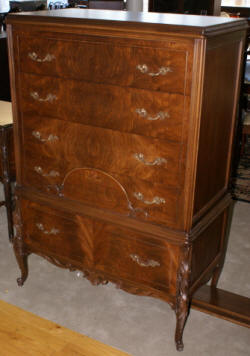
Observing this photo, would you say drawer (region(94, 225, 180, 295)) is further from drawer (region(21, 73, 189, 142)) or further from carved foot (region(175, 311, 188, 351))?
drawer (region(21, 73, 189, 142))

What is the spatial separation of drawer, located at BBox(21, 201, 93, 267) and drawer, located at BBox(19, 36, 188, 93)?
69 cm

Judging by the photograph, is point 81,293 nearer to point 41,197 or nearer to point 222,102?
point 41,197

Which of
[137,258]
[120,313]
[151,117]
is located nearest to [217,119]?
[151,117]

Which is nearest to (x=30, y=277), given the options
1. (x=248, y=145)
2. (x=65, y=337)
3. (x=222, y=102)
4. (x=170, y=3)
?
(x=65, y=337)

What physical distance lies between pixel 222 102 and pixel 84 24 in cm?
66

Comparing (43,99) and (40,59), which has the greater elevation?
(40,59)

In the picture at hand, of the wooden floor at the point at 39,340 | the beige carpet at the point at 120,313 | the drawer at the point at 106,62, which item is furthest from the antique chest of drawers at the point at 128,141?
the wooden floor at the point at 39,340

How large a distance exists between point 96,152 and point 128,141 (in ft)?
0.60

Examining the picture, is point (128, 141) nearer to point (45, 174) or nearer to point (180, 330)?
point (45, 174)

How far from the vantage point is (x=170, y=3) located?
247 inches

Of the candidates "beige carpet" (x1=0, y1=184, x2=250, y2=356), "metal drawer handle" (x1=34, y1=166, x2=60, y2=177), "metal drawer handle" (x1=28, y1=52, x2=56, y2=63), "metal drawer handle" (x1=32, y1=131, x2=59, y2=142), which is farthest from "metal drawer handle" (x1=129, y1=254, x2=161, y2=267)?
"metal drawer handle" (x1=28, y1=52, x2=56, y2=63)

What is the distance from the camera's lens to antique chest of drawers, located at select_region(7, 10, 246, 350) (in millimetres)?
1817

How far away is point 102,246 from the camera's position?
88.9 inches

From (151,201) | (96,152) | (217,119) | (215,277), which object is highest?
(217,119)
